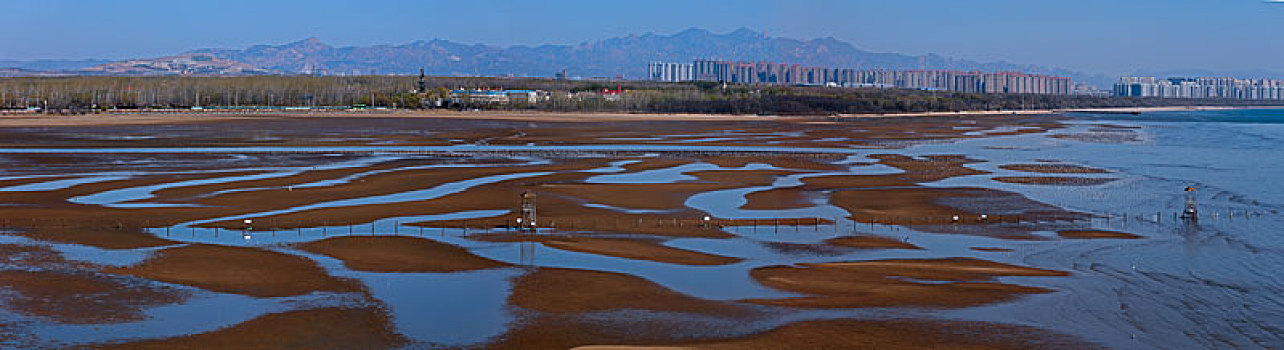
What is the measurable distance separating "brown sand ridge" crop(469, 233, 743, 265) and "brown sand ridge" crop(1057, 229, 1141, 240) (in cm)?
959

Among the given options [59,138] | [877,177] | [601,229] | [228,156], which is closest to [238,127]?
[59,138]

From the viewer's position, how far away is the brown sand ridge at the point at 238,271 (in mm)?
22297

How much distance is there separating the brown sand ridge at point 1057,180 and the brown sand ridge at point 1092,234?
14.0 metres

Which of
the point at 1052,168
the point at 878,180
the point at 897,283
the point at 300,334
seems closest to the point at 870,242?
the point at 897,283

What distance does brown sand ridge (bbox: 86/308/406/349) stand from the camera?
58.3 feet

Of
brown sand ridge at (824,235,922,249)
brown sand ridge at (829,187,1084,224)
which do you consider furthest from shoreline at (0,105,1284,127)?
brown sand ridge at (824,235,922,249)

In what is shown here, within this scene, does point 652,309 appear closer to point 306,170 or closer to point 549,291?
point 549,291

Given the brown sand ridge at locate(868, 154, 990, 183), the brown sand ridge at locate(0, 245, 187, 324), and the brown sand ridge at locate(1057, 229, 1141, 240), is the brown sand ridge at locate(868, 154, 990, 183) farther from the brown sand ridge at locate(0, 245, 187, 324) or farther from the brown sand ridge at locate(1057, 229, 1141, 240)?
the brown sand ridge at locate(0, 245, 187, 324)

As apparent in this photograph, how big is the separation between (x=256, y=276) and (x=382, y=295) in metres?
3.24

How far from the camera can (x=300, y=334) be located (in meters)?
18.5

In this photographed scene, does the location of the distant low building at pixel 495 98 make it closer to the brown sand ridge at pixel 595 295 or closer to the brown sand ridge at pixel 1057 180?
the brown sand ridge at pixel 1057 180

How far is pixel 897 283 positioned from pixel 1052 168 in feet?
108

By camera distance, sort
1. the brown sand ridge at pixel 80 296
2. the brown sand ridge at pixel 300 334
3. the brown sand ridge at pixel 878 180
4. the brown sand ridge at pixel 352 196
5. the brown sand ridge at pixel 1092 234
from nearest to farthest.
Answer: the brown sand ridge at pixel 300 334, the brown sand ridge at pixel 80 296, the brown sand ridge at pixel 1092 234, the brown sand ridge at pixel 352 196, the brown sand ridge at pixel 878 180

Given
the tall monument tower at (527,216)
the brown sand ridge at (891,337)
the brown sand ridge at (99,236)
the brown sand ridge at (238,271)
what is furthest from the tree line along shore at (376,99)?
the brown sand ridge at (891,337)
